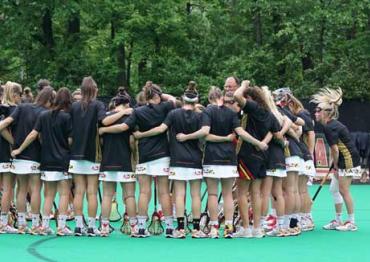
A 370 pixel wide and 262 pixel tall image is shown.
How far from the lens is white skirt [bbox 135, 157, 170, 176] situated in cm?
1288

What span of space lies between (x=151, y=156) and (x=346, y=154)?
318cm

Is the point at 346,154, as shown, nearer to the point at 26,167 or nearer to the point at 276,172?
the point at 276,172

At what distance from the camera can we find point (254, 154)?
Result: 42.1ft

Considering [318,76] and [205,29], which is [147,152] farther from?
[205,29]

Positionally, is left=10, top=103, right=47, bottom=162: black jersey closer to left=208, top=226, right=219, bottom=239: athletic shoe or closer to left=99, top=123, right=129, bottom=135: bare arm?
left=99, top=123, right=129, bottom=135: bare arm

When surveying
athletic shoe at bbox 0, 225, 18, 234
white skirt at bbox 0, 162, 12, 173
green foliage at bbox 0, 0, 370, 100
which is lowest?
athletic shoe at bbox 0, 225, 18, 234

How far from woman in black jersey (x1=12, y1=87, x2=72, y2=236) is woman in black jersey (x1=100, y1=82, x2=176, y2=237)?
2.02 feet

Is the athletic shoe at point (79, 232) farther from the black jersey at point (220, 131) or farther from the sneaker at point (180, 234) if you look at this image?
the black jersey at point (220, 131)

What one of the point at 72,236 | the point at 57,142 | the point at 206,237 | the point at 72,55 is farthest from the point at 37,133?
the point at 72,55

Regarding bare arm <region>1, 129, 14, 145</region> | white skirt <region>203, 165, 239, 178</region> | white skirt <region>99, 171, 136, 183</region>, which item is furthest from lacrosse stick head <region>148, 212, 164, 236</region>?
bare arm <region>1, 129, 14, 145</region>

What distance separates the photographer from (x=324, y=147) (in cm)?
2480

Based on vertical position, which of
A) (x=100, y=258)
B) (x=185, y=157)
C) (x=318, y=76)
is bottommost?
(x=100, y=258)

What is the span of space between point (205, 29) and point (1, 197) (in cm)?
2089

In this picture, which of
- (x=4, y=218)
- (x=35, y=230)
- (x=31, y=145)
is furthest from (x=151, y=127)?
(x=4, y=218)
